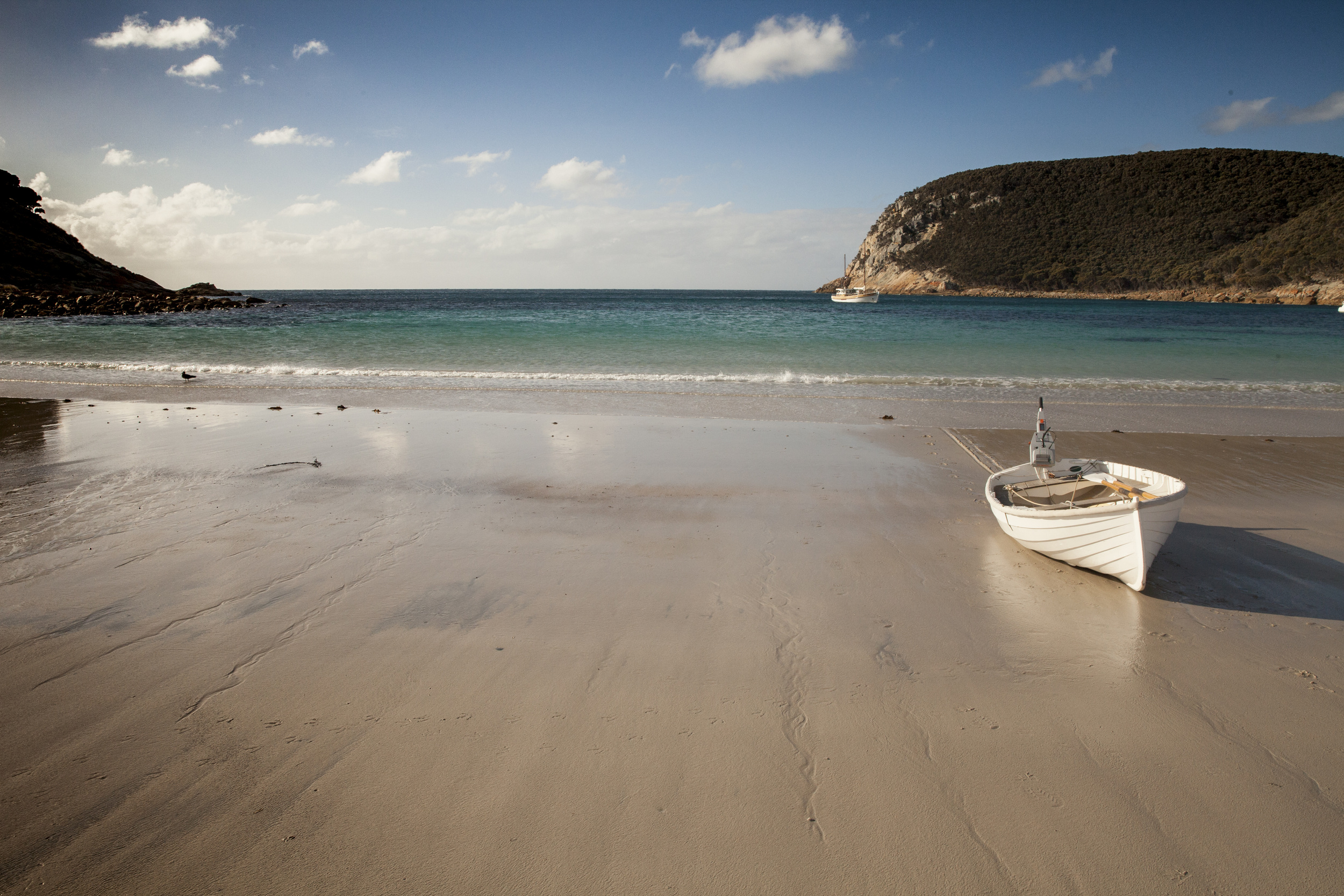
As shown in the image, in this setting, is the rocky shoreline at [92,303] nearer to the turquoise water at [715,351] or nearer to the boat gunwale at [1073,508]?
the turquoise water at [715,351]

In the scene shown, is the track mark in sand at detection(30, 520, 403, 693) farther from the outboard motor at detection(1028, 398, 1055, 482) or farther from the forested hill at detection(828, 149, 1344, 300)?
the forested hill at detection(828, 149, 1344, 300)

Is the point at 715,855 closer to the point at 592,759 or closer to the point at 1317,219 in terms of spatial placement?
the point at 592,759

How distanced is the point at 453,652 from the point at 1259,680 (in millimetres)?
5237

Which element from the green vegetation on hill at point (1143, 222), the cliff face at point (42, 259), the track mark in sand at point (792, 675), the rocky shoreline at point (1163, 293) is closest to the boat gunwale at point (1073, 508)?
the track mark in sand at point (792, 675)

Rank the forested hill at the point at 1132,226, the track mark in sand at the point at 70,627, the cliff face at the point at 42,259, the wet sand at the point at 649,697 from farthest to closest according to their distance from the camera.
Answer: the forested hill at the point at 1132,226
the cliff face at the point at 42,259
the track mark in sand at the point at 70,627
the wet sand at the point at 649,697

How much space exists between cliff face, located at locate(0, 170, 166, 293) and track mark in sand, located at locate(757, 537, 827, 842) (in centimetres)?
6572

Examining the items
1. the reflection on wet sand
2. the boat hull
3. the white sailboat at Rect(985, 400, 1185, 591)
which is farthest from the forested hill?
the reflection on wet sand

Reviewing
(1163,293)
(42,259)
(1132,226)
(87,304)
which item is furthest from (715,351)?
(1132,226)

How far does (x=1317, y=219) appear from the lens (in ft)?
235

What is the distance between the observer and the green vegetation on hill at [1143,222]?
2945 inches

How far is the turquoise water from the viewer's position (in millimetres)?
17984

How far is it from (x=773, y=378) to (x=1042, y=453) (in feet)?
36.8

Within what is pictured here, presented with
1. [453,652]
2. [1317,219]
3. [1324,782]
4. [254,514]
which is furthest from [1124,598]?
[1317,219]

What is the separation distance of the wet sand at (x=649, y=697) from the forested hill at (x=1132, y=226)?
9434 centimetres
